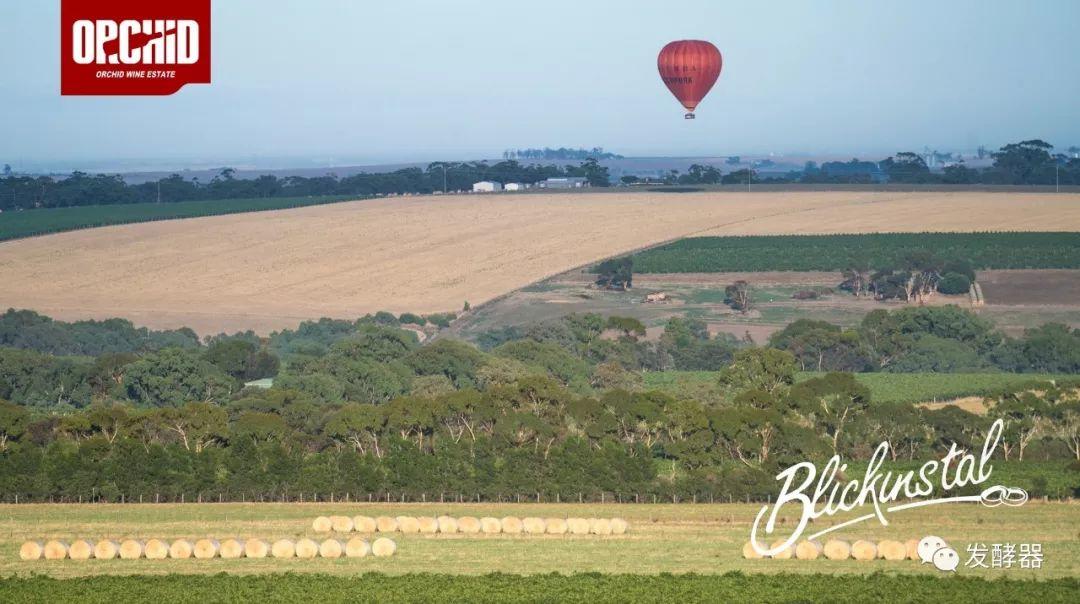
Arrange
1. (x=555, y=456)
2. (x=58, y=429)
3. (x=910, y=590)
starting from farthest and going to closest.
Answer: (x=58, y=429) → (x=555, y=456) → (x=910, y=590)

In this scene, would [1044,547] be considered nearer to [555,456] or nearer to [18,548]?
[555,456]

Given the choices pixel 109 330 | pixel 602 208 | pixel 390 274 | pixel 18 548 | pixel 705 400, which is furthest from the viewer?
pixel 602 208

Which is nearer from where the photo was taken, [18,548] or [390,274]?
[18,548]

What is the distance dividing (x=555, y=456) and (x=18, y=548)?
20150mm

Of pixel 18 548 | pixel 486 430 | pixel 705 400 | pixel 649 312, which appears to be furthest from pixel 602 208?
pixel 18 548

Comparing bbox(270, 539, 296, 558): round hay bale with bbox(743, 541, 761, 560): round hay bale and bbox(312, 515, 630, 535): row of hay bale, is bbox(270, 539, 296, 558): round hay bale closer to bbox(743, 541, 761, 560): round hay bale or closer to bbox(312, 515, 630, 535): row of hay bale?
bbox(312, 515, 630, 535): row of hay bale

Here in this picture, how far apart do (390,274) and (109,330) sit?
87.2 ft

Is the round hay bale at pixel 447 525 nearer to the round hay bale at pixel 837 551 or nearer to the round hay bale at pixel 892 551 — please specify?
the round hay bale at pixel 837 551

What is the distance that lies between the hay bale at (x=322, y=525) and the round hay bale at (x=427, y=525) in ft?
9.01

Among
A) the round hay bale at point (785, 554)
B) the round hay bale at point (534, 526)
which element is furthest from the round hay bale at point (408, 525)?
the round hay bale at point (785, 554)

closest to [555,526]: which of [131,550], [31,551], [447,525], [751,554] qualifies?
[447,525]

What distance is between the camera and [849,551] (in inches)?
1858

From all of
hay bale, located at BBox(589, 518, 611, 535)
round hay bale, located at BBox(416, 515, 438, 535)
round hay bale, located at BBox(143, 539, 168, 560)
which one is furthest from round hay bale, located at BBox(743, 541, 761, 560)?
round hay bale, located at BBox(143, 539, 168, 560)

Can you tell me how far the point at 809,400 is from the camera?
7294 centimetres
